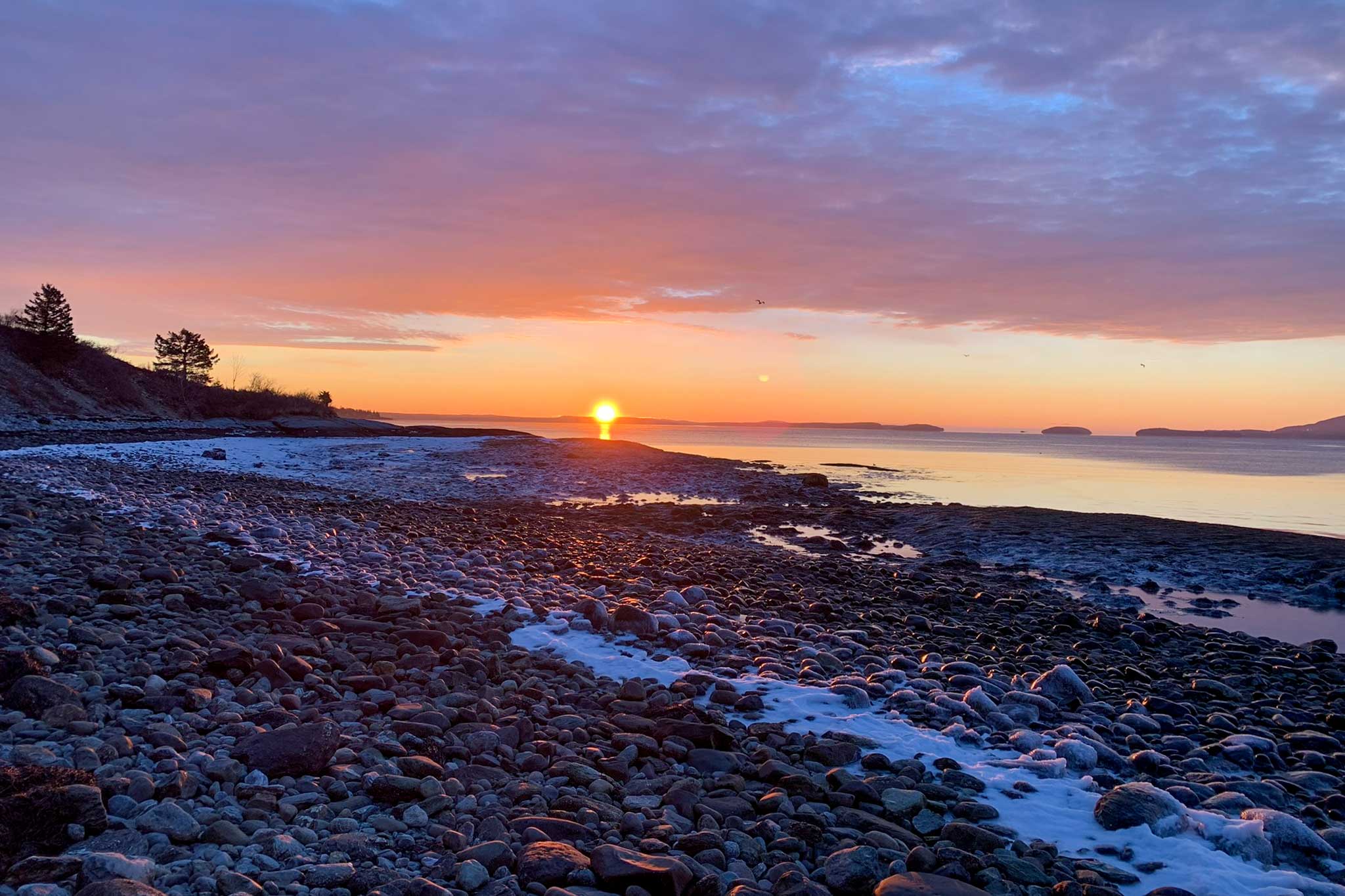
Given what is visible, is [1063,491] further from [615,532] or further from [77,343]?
[77,343]

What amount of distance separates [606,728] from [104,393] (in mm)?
61606

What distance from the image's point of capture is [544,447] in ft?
136

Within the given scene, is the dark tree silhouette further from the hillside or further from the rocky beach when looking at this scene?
the rocky beach

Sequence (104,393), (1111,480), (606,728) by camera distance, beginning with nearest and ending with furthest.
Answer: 1. (606,728)
2. (1111,480)
3. (104,393)

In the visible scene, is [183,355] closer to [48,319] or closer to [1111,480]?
[48,319]

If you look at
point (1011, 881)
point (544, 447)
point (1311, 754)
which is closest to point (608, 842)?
point (1011, 881)

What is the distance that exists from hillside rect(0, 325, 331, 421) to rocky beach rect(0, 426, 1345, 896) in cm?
4321

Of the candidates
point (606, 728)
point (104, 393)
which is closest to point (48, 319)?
point (104, 393)

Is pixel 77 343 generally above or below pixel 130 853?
above

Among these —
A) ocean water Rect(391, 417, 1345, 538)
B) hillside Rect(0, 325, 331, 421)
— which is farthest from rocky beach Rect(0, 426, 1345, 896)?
hillside Rect(0, 325, 331, 421)

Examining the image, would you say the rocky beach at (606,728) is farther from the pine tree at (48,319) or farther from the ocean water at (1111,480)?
the pine tree at (48,319)

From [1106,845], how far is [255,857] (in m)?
4.22

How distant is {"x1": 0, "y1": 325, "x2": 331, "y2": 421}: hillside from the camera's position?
4538 cm

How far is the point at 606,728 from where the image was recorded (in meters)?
5.37
